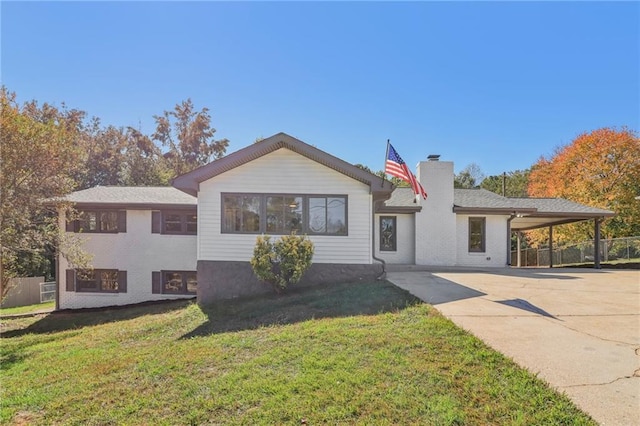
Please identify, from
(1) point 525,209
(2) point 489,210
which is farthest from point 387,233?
(1) point 525,209

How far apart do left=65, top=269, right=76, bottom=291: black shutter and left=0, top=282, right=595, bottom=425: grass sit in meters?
7.26

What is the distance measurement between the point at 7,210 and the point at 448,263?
16.0 metres

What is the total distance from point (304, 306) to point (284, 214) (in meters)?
3.43

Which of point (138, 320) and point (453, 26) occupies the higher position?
point (453, 26)

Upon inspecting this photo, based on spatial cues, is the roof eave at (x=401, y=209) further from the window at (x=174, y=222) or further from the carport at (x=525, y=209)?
the window at (x=174, y=222)

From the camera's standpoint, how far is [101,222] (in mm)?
13828

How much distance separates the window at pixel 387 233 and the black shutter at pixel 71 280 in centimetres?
1307

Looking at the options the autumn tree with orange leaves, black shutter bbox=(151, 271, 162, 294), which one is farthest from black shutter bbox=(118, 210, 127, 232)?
the autumn tree with orange leaves

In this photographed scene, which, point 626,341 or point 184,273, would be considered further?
point 184,273

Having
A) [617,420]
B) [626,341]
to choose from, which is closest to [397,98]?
[626,341]

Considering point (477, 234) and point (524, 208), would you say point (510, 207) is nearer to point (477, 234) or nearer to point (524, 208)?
point (524, 208)

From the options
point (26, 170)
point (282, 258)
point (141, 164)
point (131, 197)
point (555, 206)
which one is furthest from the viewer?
point (141, 164)

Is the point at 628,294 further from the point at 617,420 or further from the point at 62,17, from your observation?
the point at 62,17

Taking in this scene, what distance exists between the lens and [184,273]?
13.8 metres
